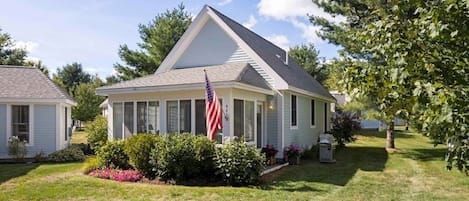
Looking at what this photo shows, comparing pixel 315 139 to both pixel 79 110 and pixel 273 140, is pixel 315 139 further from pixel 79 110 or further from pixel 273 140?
pixel 79 110

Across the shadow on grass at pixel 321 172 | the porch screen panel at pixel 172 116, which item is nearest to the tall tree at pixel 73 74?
the porch screen panel at pixel 172 116

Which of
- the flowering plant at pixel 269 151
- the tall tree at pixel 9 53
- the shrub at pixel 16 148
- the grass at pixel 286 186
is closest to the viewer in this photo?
the grass at pixel 286 186

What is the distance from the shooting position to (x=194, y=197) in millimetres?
8625

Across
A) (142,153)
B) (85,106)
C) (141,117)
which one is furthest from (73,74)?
(142,153)

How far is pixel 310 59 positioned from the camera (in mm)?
43500

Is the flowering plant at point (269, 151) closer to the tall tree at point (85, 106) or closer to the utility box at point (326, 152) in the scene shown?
the utility box at point (326, 152)

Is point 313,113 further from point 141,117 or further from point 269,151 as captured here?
point 141,117

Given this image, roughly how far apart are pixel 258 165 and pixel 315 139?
420 inches

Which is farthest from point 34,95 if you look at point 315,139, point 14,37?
point 14,37

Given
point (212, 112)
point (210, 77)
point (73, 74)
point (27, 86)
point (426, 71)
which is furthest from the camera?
point (73, 74)

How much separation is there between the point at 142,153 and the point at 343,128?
44.2 feet

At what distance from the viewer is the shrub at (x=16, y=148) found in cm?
1603

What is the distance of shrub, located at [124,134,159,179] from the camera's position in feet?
36.3

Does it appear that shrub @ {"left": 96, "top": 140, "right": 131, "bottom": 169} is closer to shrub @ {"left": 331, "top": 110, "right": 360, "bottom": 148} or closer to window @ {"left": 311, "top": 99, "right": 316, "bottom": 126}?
window @ {"left": 311, "top": 99, "right": 316, "bottom": 126}
